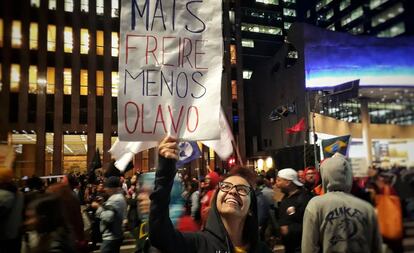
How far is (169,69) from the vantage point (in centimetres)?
291

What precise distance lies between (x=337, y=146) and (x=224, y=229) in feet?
25.0

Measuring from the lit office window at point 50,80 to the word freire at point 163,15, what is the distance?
121ft

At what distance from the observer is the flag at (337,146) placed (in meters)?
9.31

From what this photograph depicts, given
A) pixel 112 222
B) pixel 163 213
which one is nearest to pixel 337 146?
pixel 112 222

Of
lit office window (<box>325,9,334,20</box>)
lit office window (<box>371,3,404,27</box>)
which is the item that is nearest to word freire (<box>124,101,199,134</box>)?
lit office window (<box>371,3,404,27</box>)

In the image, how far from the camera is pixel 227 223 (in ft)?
8.10

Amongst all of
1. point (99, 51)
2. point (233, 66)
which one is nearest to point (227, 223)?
point (99, 51)

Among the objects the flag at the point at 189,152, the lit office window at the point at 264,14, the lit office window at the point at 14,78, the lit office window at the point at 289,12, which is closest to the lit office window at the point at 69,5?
the lit office window at the point at 14,78

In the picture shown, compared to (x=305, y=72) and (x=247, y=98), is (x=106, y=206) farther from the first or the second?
(x=247, y=98)

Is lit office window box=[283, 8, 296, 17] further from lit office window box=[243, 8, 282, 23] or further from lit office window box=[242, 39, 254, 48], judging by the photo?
lit office window box=[242, 39, 254, 48]

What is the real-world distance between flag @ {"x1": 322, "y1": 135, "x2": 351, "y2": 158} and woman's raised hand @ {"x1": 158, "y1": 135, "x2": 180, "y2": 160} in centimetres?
750

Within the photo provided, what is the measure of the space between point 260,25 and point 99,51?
47340mm

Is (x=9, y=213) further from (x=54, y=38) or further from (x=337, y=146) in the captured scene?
(x=54, y=38)

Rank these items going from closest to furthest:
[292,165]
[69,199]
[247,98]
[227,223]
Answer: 1. [227,223]
2. [69,199]
3. [292,165]
4. [247,98]
